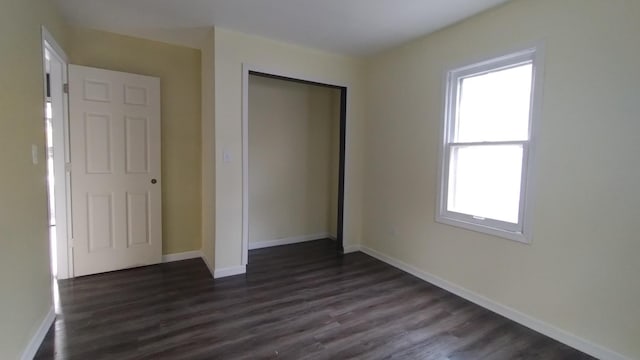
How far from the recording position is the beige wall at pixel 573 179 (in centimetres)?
192

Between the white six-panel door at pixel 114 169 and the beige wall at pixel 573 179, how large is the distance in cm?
302

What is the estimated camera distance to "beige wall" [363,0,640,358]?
1.92 m

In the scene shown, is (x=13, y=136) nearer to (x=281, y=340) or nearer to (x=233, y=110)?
(x=233, y=110)

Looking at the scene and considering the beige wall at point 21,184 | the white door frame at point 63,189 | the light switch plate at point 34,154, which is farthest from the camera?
the white door frame at point 63,189

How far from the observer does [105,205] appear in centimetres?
323

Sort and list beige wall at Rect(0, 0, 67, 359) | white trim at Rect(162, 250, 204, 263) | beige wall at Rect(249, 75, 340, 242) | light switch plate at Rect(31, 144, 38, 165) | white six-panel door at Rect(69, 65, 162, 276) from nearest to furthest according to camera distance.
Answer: beige wall at Rect(0, 0, 67, 359)
light switch plate at Rect(31, 144, 38, 165)
white six-panel door at Rect(69, 65, 162, 276)
white trim at Rect(162, 250, 204, 263)
beige wall at Rect(249, 75, 340, 242)

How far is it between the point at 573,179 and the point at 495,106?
0.85 m

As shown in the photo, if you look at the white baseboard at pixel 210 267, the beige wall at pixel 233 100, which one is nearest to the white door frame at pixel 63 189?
the white baseboard at pixel 210 267

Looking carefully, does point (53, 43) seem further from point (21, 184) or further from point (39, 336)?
point (39, 336)

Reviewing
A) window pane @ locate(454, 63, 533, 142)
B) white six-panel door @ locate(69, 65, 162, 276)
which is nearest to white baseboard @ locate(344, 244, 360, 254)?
window pane @ locate(454, 63, 533, 142)

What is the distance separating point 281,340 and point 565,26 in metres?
2.92

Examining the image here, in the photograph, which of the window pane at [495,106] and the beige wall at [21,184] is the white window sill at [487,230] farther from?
the beige wall at [21,184]

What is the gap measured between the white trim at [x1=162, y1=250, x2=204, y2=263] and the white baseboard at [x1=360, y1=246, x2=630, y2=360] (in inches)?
94.4

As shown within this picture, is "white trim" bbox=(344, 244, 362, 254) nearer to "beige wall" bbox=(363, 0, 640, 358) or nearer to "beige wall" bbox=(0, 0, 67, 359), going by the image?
"beige wall" bbox=(363, 0, 640, 358)
